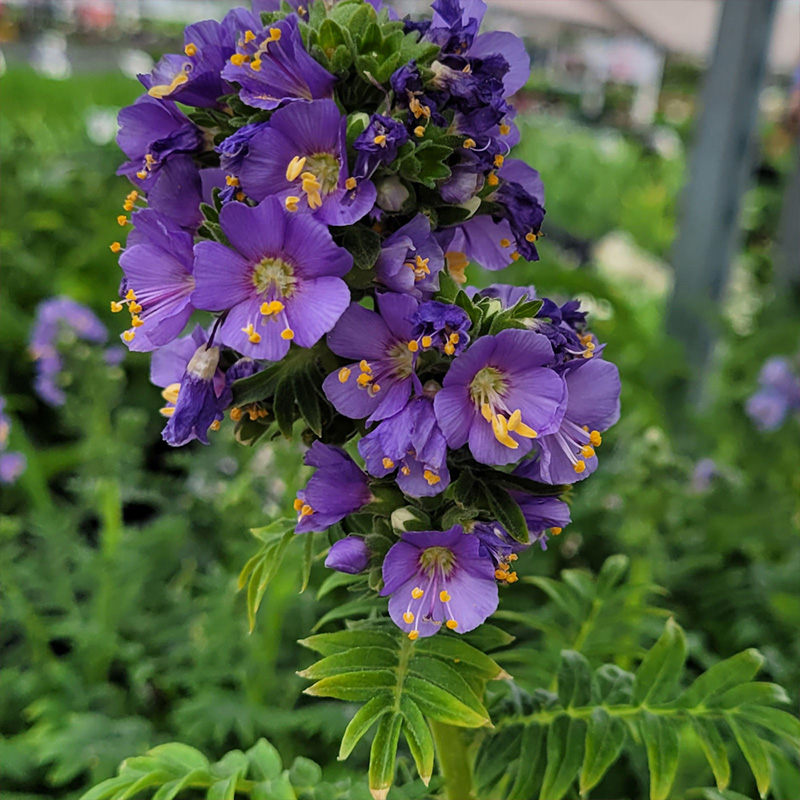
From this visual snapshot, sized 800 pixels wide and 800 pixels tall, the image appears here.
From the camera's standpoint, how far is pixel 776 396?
1.81 meters

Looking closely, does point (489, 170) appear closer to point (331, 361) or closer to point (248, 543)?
point (331, 361)

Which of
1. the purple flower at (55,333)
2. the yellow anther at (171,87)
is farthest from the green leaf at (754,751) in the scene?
the purple flower at (55,333)

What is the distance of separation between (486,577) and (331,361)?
195 mm

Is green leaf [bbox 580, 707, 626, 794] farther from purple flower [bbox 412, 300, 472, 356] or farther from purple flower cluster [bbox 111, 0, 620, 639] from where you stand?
purple flower [bbox 412, 300, 472, 356]

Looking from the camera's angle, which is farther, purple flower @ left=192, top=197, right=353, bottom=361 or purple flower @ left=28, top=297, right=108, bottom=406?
purple flower @ left=28, top=297, right=108, bottom=406

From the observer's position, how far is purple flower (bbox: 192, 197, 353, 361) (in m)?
0.53

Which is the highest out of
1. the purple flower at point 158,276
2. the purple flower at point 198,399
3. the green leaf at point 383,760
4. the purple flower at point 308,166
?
the purple flower at point 308,166

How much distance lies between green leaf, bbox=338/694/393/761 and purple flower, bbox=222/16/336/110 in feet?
1.39

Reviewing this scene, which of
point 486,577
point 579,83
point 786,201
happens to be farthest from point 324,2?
point 579,83

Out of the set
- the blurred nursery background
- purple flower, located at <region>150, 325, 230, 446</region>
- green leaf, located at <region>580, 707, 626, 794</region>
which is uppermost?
purple flower, located at <region>150, 325, 230, 446</region>

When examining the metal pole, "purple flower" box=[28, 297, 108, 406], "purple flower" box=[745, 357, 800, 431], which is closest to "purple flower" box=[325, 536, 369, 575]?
"purple flower" box=[28, 297, 108, 406]

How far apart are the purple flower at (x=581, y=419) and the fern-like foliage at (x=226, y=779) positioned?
0.98 ft

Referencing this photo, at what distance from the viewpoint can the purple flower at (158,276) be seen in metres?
0.57

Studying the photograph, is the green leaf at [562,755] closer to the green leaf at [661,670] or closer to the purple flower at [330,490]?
the green leaf at [661,670]
